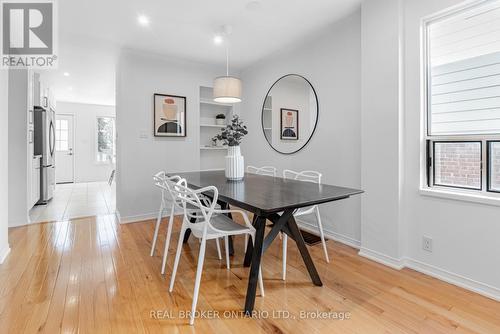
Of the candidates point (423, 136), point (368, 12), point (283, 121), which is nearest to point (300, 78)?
point (283, 121)

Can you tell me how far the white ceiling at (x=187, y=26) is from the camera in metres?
2.52

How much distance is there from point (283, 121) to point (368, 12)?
1.61 m

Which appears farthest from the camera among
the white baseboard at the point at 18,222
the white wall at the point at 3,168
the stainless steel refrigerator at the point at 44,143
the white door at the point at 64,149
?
the white door at the point at 64,149

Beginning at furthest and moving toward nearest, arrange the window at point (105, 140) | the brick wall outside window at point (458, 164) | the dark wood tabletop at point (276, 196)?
the window at point (105, 140) < the brick wall outside window at point (458, 164) < the dark wood tabletop at point (276, 196)

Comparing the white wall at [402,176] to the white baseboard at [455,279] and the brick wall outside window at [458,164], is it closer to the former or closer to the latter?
the white baseboard at [455,279]

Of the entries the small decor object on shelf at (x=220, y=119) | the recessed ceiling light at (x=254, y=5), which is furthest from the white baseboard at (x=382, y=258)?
the small decor object on shelf at (x=220, y=119)

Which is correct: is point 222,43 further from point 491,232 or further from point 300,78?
point 491,232

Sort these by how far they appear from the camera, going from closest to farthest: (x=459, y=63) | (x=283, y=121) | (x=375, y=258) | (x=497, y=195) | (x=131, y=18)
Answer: (x=497, y=195) < (x=459, y=63) < (x=375, y=258) < (x=131, y=18) < (x=283, y=121)

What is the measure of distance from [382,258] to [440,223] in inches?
22.4

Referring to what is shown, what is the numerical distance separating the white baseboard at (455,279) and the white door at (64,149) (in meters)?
8.42

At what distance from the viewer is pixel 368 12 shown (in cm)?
242

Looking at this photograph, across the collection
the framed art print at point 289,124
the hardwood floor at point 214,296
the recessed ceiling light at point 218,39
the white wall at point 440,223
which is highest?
the recessed ceiling light at point 218,39

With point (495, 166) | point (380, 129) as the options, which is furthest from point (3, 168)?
point (495, 166)

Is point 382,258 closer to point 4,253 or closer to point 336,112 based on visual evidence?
point 336,112
